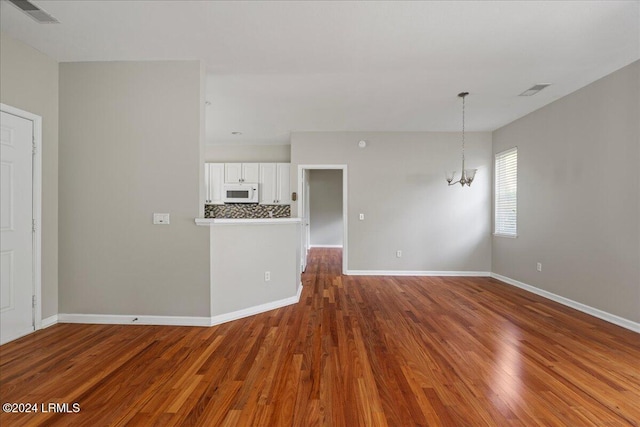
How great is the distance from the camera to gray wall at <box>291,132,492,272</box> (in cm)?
531

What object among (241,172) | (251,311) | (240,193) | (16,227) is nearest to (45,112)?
(16,227)

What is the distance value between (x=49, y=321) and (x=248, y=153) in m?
4.57

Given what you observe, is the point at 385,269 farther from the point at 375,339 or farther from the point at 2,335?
the point at 2,335

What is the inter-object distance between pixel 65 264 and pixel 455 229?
5.68 meters

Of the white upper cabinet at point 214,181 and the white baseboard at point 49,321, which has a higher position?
the white upper cabinet at point 214,181

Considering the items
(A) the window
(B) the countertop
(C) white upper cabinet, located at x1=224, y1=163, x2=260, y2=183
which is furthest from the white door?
(A) the window

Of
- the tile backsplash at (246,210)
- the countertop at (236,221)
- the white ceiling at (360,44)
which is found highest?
the white ceiling at (360,44)

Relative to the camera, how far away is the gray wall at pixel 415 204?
5312 millimetres

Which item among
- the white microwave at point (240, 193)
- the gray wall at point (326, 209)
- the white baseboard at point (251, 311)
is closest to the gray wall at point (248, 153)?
the white microwave at point (240, 193)

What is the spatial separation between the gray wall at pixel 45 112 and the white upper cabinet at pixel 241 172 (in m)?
3.36

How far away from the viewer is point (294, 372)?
2053mm

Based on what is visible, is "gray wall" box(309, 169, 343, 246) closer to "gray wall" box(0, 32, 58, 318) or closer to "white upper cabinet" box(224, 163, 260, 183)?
"white upper cabinet" box(224, 163, 260, 183)

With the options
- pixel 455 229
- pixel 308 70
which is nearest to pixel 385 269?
pixel 455 229

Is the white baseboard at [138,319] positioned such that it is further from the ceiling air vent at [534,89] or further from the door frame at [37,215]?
the ceiling air vent at [534,89]
